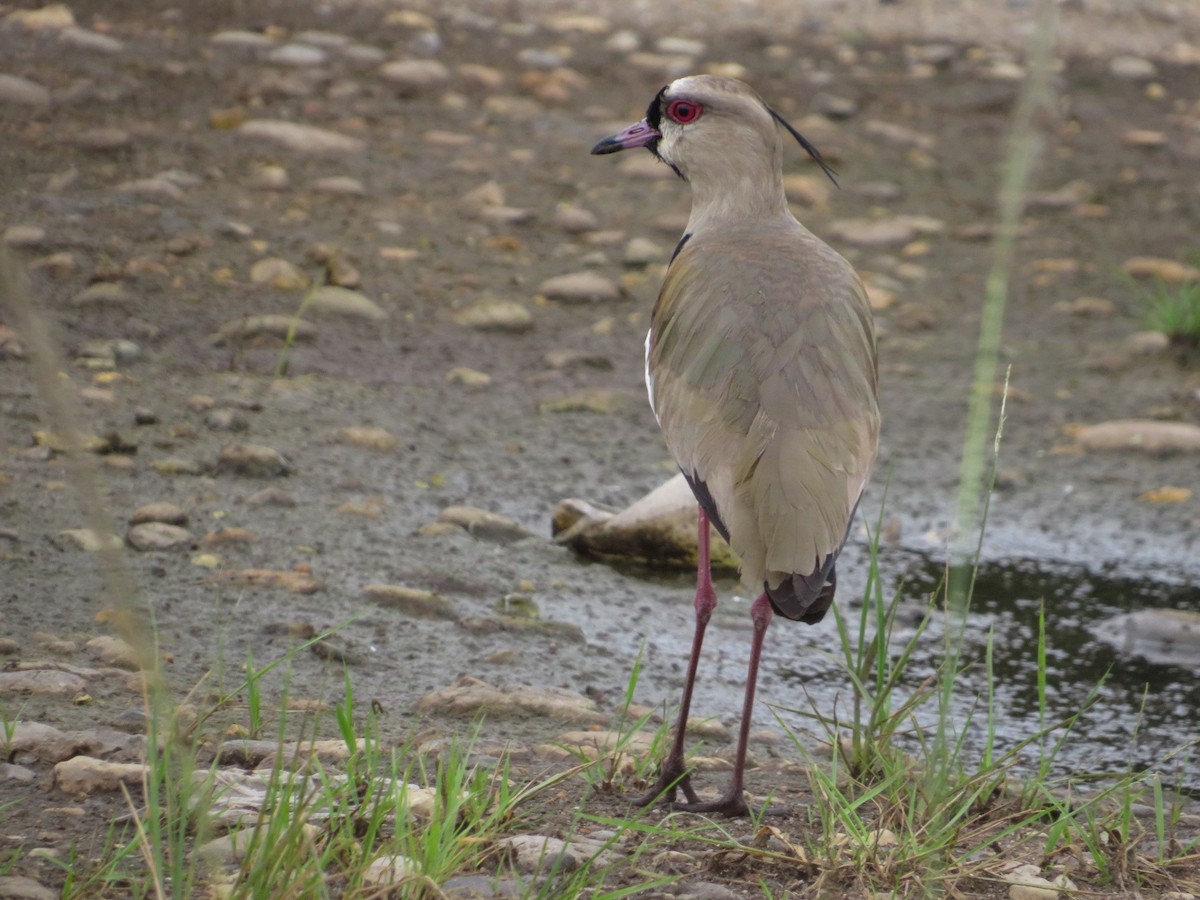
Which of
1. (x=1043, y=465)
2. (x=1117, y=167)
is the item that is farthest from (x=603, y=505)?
(x=1117, y=167)

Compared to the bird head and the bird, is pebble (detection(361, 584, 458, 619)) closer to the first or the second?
the bird

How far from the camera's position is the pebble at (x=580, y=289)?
21.9 ft

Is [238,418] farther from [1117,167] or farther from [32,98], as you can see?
[1117,167]

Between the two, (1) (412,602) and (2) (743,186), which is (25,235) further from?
(2) (743,186)

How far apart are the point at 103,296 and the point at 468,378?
4.58 ft


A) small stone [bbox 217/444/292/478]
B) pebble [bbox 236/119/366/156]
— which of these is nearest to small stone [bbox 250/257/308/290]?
pebble [bbox 236/119/366/156]

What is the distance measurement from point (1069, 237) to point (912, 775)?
210 inches

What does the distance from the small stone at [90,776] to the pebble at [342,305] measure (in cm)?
363

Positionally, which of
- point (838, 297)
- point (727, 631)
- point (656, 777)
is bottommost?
point (727, 631)

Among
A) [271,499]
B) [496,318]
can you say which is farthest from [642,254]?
[271,499]

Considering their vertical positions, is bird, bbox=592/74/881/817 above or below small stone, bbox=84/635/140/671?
above

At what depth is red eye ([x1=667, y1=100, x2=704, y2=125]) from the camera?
3.98 m

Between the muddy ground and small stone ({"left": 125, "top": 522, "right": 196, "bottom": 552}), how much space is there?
0.05 m

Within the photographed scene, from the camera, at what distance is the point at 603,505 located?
5027mm
